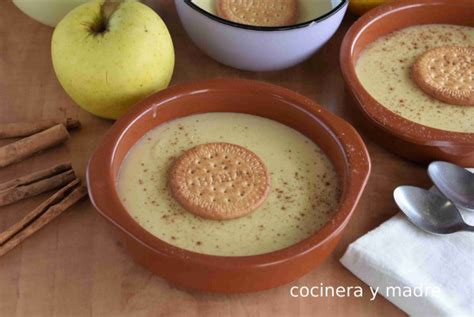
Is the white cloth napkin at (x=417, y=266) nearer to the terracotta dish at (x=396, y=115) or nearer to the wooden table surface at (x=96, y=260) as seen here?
the wooden table surface at (x=96, y=260)

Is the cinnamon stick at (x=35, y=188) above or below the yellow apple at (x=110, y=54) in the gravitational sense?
below

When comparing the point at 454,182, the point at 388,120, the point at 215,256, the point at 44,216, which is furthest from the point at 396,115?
the point at 44,216

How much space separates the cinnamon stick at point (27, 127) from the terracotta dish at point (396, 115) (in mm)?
397

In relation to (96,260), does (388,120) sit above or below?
above

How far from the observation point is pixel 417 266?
80 centimetres

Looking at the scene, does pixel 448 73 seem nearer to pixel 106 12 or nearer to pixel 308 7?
pixel 308 7

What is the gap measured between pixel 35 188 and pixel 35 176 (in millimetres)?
23

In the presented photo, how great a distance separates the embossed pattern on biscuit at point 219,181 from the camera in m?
0.81

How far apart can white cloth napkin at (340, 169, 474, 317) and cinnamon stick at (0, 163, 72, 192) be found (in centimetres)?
39

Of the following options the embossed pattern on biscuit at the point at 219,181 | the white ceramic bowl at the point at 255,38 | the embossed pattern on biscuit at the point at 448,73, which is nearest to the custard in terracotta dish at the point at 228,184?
the embossed pattern on biscuit at the point at 219,181

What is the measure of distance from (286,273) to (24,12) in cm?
64

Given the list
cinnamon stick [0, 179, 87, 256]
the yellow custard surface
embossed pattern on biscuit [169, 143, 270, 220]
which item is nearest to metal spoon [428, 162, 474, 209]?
embossed pattern on biscuit [169, 143, 270, 220]

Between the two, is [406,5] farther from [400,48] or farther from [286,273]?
[286,273]

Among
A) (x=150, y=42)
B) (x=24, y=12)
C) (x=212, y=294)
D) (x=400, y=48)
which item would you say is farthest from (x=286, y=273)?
(x=24, y=12)
